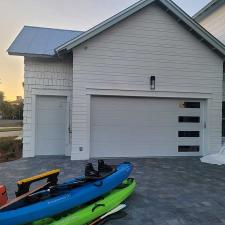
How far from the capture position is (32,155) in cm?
983

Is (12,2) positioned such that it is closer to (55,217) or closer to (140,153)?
(140,153)

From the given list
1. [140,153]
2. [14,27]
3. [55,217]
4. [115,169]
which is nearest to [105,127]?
[140,153]

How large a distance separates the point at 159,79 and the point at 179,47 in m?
1.46

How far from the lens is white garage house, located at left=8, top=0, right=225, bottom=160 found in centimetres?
944

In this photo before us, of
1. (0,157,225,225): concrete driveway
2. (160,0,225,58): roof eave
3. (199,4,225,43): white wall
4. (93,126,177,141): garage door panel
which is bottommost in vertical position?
(0,157,225,225): concrete driveway

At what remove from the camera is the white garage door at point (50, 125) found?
396 inches

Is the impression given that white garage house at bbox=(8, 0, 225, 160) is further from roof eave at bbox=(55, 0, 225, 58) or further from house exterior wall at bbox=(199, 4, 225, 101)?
house exterior wall at bbox=(199, 4, 225, 101)

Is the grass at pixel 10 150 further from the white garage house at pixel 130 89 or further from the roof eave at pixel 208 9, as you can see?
the roof eave at pixel 208 9

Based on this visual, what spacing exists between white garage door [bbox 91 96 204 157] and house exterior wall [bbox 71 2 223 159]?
1.22 feet

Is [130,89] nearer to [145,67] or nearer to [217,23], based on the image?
[145,67]

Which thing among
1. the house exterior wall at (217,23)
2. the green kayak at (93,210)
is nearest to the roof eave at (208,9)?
the house exterior wall at (217,23)

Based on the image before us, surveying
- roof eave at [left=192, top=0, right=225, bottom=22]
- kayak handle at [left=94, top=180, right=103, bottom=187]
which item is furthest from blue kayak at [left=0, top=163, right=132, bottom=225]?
roof eave at [left=192, top=0, right=225, bottom=22]

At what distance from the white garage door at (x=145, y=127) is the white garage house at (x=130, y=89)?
4 cm

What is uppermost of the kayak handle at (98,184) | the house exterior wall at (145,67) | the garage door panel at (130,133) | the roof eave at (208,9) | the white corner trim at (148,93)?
the roof eave at (208,9)
